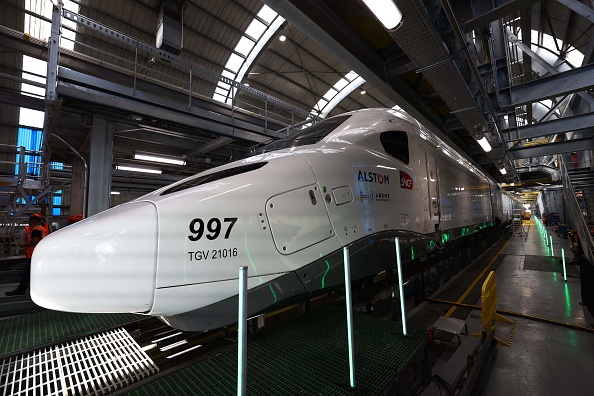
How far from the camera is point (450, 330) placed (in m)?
3.49

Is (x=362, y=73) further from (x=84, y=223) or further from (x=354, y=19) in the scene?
(x=84, y=223)

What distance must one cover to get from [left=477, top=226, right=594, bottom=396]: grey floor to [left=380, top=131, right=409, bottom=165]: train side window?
2787 mm

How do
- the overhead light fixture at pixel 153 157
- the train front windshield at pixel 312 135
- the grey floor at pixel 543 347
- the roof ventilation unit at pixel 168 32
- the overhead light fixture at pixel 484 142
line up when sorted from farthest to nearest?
the roof ventilation unit at pixel 168 32, the overhead light fixture at pixel 484 142, the overhead light fixture at pixel 153 157, the train front windshield at pixel 312 135, the grey floor at pixel 543 347

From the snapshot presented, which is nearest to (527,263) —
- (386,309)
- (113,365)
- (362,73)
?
(386,309)

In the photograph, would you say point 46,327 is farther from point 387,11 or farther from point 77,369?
point 387,11

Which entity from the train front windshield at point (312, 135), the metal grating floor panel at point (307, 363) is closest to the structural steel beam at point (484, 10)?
the train front windshield at point (312, 135)

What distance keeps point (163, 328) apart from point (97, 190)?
321cm

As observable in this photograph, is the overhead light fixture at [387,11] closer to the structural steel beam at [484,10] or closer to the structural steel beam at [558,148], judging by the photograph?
the structural steel beam at [484,10]

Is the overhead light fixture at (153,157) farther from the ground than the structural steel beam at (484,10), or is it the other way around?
the structural steel beam at (484,10)

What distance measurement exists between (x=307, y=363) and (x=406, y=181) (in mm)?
2789

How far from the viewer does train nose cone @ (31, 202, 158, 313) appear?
1714mm

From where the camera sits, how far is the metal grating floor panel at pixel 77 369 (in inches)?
87.0

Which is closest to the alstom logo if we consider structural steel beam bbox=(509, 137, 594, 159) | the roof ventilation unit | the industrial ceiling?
the industrial ceiling

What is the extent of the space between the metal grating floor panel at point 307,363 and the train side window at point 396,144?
224 centimetres
